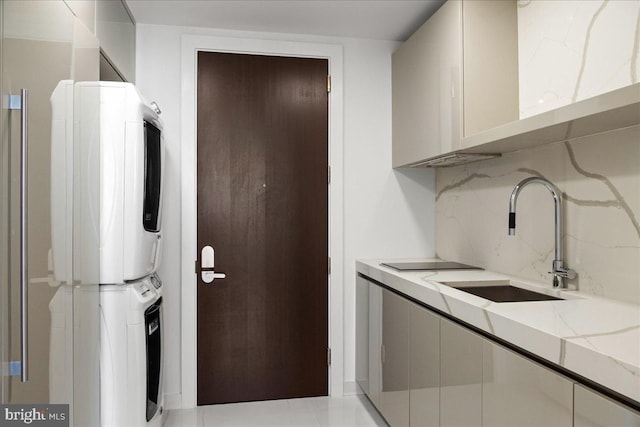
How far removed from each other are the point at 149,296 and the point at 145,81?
1401mm

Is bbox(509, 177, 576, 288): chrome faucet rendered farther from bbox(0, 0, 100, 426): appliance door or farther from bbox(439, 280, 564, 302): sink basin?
bbox(0, 0, 100, 426): appliance door

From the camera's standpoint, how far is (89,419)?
1971mm

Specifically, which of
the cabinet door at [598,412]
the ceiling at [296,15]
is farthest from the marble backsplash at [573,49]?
the cabinet door at [598,412]

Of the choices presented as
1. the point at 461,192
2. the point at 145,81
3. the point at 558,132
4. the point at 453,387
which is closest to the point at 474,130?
the point at 558,132

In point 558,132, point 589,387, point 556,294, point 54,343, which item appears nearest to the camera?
point 589,387

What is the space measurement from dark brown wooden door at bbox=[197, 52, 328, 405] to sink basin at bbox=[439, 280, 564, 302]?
3.74ft

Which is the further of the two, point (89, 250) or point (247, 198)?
point (247, 198)

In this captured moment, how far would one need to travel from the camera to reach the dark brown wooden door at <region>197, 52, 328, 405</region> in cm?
296

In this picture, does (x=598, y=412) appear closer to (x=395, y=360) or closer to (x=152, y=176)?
(x=395, y=360)

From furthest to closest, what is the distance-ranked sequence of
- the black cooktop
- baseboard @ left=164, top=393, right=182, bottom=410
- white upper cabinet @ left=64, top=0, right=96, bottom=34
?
baseboard @ left=164, top=393, right=182, bottom=410
the black cooktop
white upper cabinet @ left=64, top=0, right=96, bottom=34

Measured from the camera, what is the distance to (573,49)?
1965 millimetres

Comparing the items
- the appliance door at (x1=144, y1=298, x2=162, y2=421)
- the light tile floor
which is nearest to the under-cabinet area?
the light tile floor

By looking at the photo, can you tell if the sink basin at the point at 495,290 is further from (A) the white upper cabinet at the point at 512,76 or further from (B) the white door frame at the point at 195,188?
A: (B) the white door frame at the point at 195,188

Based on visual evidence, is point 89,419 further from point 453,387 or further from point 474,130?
point 474,130
